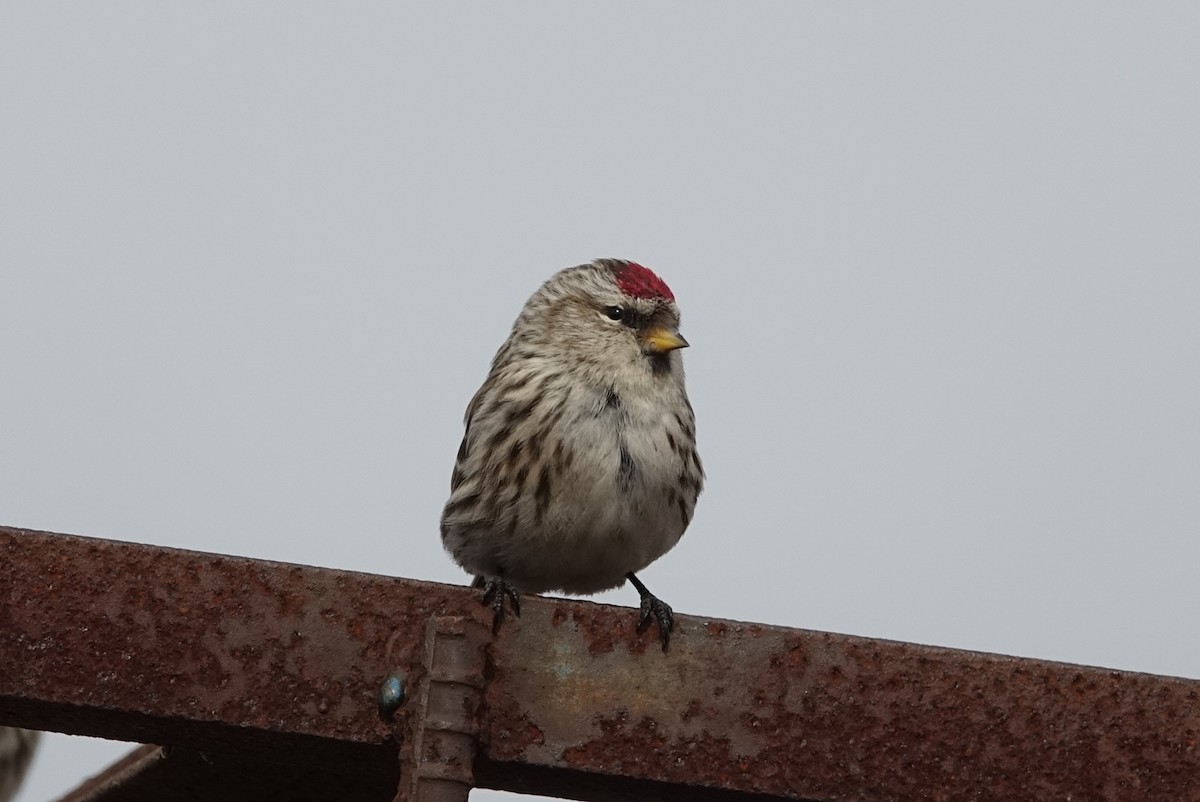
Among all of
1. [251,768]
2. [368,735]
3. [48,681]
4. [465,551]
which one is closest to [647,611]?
[368,735]

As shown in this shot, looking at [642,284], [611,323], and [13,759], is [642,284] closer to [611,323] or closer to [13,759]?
[611,323]

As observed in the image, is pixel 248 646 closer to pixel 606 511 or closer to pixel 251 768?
pixel 251 768

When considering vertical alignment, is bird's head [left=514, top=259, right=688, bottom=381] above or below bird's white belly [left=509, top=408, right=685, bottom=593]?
above

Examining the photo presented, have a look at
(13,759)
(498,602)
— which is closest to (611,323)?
A: (498,602)

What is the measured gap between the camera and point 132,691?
1.95 m

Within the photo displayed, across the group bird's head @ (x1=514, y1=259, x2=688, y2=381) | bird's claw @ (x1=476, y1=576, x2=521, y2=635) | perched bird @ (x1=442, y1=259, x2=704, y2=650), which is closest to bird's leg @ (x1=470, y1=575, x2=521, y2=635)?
bird's claw @ (x1=476, y1=576, x2=521, y2=635)

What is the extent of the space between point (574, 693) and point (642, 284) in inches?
73.4

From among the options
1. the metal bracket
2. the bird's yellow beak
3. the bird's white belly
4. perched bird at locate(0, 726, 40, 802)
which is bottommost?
the metal bracket

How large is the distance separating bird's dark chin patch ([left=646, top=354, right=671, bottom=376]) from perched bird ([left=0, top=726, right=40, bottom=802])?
2.41 metres

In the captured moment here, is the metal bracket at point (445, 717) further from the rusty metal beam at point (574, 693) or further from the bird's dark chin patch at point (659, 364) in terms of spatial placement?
the bird's dark chin patch at point (659, 364)

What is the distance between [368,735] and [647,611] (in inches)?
15.5

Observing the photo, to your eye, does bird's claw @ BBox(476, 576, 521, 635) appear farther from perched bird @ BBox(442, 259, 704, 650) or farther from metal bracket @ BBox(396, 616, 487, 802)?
perched bird @ BBox(442, 259, 704, 650)

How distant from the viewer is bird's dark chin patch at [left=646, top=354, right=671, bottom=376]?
356 cm

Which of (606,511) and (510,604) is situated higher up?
(606,511)
